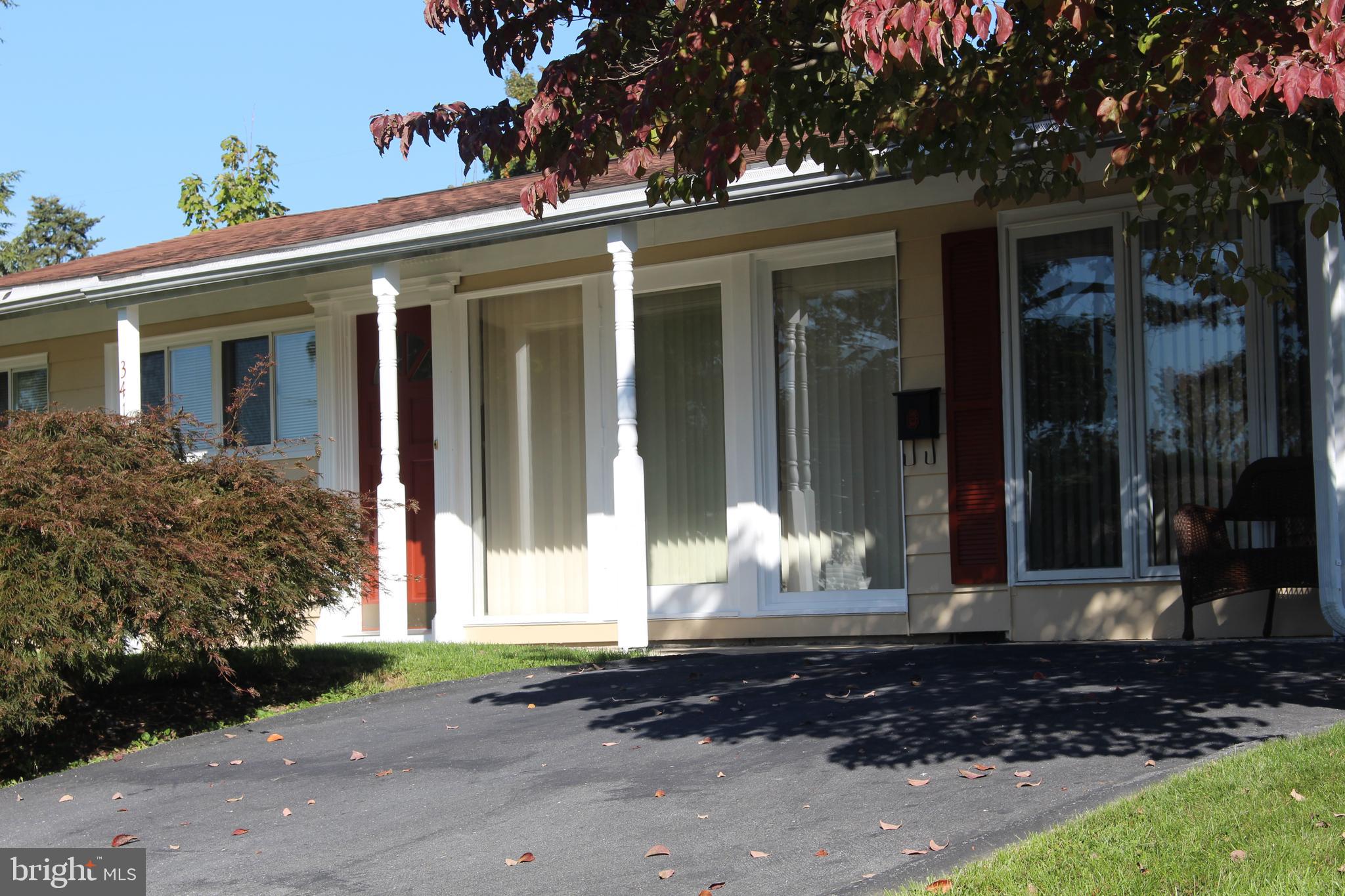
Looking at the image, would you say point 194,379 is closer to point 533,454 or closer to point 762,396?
point 533,454

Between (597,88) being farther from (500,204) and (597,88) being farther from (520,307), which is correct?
(520,307)

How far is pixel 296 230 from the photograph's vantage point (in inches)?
485

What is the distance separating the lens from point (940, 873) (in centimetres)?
401

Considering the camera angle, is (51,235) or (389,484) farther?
(51,235)

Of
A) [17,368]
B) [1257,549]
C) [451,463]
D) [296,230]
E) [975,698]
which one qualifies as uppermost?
[296,230]

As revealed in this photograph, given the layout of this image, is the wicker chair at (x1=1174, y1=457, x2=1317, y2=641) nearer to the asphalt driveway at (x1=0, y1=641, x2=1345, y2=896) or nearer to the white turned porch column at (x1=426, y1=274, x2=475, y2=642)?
the asphalt driveway at (x1=0, y1=641, x2=1345, y2=896)

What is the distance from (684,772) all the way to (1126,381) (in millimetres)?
4796

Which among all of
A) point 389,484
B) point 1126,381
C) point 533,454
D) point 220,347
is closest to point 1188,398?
point 1126,381

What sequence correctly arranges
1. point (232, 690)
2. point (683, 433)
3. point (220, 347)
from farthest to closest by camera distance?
point (220, 347) < point (683, 433) < point (232, 690)

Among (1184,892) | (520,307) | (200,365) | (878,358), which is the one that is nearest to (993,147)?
(1184,892)

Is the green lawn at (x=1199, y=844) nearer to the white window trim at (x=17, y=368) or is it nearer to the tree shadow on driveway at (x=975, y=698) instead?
the tree shadow on driveway at (x=975, y=698)

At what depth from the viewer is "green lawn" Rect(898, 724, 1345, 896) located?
3732 millimetres

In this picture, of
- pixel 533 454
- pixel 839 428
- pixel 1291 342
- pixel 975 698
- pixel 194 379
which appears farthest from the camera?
pixel 194 379

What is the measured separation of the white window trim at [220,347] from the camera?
12406 mm
